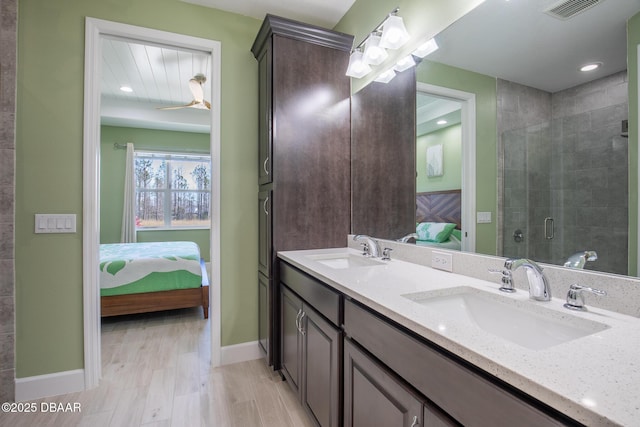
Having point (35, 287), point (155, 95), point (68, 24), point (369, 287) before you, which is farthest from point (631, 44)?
point (155, 95)

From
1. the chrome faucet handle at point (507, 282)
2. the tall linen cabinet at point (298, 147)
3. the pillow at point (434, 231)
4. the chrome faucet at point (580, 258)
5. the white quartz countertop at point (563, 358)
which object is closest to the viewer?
the white quartz countertop at point (563, 358)

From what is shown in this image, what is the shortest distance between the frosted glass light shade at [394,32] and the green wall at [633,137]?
3.45ft

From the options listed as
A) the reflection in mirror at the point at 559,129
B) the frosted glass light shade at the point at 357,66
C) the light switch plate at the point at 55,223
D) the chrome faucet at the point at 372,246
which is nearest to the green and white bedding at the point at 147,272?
the light switch plate at the point at 55,223

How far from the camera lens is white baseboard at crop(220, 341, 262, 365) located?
2285 millimetres

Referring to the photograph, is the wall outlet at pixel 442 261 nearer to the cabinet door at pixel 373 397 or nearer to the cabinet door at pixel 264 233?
the cabinet door at pixel 373 397

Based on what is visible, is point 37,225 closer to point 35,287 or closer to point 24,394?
point 35,287

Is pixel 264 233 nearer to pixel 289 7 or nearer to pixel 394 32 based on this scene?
pixel 394 32

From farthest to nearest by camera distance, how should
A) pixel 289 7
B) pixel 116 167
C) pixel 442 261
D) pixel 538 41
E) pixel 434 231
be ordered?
pixel 116 167 → pixel 289 7 → pixel 434 231 → pixel 442 261 → pixel 538 41

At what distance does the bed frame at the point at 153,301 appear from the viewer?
2933mm

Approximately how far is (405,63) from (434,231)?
983mm

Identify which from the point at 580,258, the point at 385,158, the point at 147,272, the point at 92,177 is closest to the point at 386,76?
the point at 385,158

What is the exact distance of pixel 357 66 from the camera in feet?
6.73

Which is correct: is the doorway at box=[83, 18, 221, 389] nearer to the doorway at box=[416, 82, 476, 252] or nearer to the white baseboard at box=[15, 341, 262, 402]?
the white baseboard at box=[15, 341, 262, 402]

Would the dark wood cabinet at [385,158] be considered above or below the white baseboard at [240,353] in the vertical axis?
above
